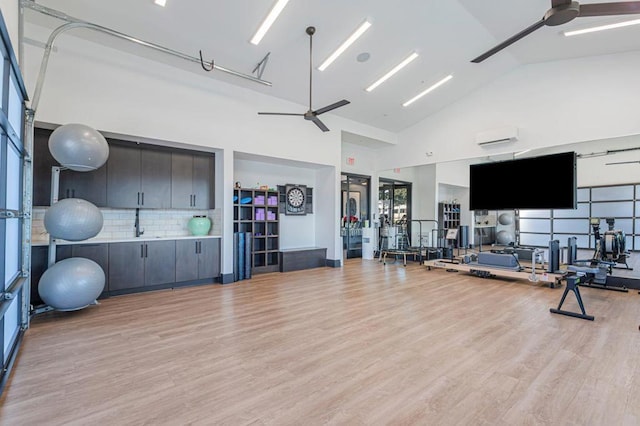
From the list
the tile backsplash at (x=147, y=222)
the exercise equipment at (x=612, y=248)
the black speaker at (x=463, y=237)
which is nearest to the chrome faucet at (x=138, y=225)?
the tile backsplash at (x=147, y=222)

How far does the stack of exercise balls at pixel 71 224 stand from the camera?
12.2ft

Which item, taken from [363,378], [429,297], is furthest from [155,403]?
[429,297]

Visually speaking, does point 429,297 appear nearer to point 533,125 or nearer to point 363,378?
point 363,378

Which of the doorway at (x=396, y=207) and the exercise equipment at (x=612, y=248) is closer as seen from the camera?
the exercise equipment at (x=612, y=248)

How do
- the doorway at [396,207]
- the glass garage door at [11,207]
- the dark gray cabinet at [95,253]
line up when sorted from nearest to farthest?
the glass garage door at [11,207] < the dark gray cabinet at [95,253] < the doorway at [396,207]

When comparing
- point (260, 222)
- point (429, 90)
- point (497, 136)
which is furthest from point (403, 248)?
point (260, 222)

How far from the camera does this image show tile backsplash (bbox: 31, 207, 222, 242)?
4707mm

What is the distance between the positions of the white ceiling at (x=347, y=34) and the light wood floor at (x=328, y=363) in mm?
4125

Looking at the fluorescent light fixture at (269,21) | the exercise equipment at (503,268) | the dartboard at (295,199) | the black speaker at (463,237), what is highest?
the fluorescent light fixture at (269,21)

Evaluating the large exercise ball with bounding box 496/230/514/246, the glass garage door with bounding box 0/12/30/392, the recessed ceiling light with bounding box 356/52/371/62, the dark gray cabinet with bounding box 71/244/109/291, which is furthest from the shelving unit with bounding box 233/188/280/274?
the large exercise ball with bounding box 496/230/514/246

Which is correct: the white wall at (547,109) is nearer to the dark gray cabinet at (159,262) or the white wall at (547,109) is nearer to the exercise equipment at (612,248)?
the exercise equipment at (612,248)

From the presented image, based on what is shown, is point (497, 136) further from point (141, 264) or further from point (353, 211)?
point (141, 264)

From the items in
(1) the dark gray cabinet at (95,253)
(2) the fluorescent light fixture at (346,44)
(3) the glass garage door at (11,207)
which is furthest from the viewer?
(2) the fluorescent light fixture at (346,44)

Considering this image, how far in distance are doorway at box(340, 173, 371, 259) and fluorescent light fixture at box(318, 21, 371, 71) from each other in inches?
A: 156
